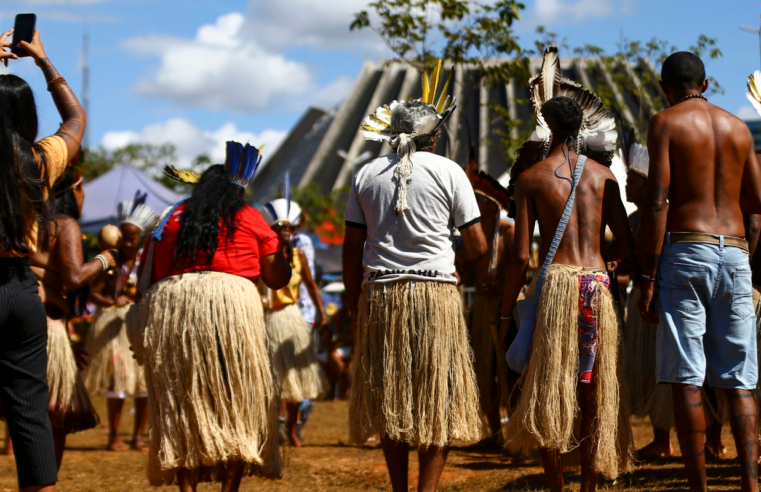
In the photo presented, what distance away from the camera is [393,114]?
5.13 m

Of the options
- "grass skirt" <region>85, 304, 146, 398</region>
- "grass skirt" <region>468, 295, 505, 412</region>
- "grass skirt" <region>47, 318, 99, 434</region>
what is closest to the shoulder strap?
"grass skirt" <region>468, 295, 505, 412</region>

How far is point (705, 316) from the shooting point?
456 centimetres

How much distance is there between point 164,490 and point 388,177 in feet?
9.52

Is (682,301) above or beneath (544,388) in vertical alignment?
above

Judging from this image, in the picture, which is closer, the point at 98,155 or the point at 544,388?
the point at 544,388

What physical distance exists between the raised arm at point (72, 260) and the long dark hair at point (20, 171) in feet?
5.22

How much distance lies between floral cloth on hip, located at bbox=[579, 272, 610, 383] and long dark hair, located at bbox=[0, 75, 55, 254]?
2523mm

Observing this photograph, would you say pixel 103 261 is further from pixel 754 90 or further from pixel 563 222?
pixel 754 90

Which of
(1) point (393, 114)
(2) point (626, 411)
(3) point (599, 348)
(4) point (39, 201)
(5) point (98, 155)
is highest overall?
(5) point (98, 155)

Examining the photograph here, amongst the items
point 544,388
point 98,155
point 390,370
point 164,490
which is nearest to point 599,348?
point 544,388

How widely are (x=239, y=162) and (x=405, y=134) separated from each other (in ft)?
3.60

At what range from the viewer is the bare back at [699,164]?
4543 millimetres

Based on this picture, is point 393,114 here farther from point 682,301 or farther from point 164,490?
point 164,490

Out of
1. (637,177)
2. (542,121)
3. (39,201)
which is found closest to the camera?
(39,201)
